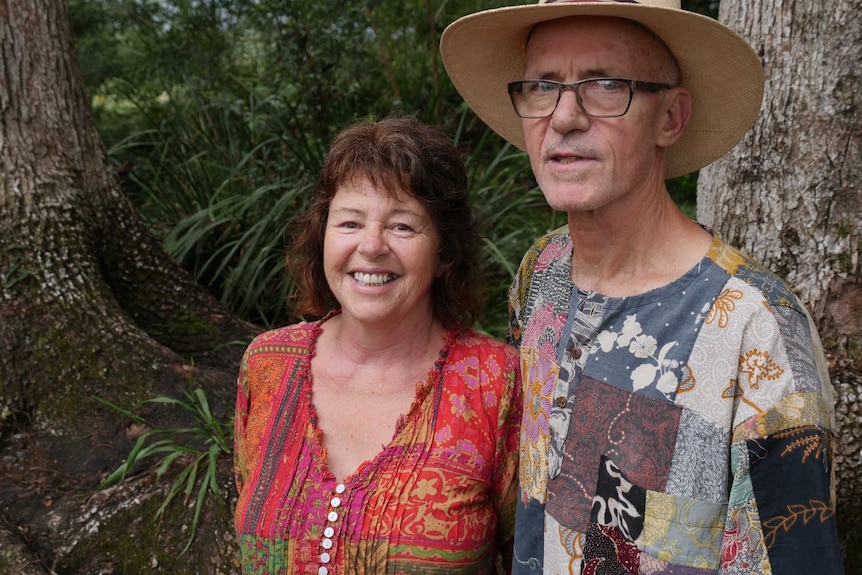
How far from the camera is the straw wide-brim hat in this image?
1.57m

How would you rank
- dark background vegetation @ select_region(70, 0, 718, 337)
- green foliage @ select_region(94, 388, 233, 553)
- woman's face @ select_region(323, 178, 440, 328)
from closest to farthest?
woman's face @ select_region(323, 178, 440, 328) → green foliage @ select_region(94, 388, 233, 553) → dark background vegetation @ select_region(70, 0, 718, 337)

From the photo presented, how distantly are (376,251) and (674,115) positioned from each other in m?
0.75

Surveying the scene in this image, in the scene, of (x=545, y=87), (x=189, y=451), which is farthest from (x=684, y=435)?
(x=189, y=451)

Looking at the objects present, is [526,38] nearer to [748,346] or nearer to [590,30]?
[590,30]

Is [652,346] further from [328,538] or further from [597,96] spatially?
[328,538]

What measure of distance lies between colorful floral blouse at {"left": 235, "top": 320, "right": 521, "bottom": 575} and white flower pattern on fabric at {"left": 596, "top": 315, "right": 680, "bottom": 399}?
0.45m

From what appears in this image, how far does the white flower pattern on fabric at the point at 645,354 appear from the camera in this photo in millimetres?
1562

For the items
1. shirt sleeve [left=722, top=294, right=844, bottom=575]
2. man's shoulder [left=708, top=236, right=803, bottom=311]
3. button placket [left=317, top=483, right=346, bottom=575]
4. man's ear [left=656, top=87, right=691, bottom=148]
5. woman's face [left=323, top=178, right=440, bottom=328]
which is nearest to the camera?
shirt sleeve [left=722, top=294, right=844, bottom=575]

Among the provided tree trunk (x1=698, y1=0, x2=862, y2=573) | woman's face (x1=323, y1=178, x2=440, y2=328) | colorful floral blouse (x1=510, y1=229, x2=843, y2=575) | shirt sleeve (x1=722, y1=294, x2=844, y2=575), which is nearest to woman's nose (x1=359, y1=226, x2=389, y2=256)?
woman's face (x1=323, y1=178, x2=440, y2=328)

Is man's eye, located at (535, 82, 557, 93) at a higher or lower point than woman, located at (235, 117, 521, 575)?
higher

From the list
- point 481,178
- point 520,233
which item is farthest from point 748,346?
point 481,178

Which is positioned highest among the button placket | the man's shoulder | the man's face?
the man's face

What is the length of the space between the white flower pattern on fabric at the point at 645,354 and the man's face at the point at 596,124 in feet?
0.87

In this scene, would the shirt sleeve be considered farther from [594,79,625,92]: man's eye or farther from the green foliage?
the green foliage
